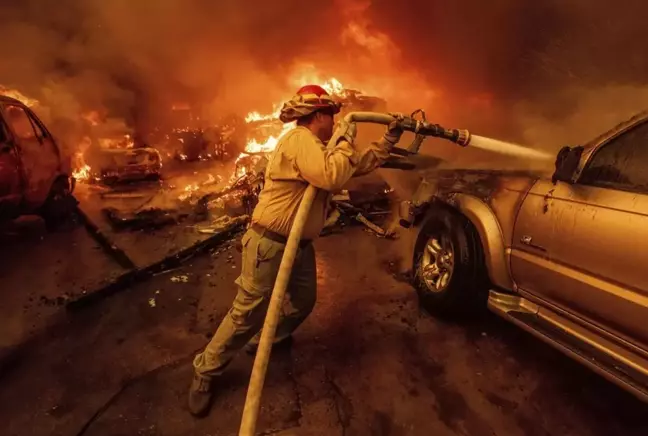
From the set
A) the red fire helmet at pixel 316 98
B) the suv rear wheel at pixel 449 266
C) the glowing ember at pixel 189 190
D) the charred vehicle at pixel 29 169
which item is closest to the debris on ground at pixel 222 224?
the glowing ember at pixel 189 190

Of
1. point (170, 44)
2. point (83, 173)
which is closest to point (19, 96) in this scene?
point (83, 173)

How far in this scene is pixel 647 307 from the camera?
8.16 feet

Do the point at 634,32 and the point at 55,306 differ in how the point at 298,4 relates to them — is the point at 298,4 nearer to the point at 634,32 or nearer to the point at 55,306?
the point at 634,32

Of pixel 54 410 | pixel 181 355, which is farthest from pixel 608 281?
pixel 54 410

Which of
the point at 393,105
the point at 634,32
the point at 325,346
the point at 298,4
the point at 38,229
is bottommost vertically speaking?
the point at 38,229

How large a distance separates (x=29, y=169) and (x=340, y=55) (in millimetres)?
9928

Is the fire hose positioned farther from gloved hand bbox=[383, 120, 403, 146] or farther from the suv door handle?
the suv door handle

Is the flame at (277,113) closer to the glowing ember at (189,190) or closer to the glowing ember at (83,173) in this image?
the glowing ember at (189,190)

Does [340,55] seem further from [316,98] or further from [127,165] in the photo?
[316,98]

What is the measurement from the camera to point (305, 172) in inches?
108

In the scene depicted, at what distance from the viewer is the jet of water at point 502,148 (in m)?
3.33

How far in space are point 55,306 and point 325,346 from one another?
2783mm

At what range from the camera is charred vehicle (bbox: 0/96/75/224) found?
233 inches

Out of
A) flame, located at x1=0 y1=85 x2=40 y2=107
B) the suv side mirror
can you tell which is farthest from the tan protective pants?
flame, located at x1=0 y1=85 x2=40 y2=107
